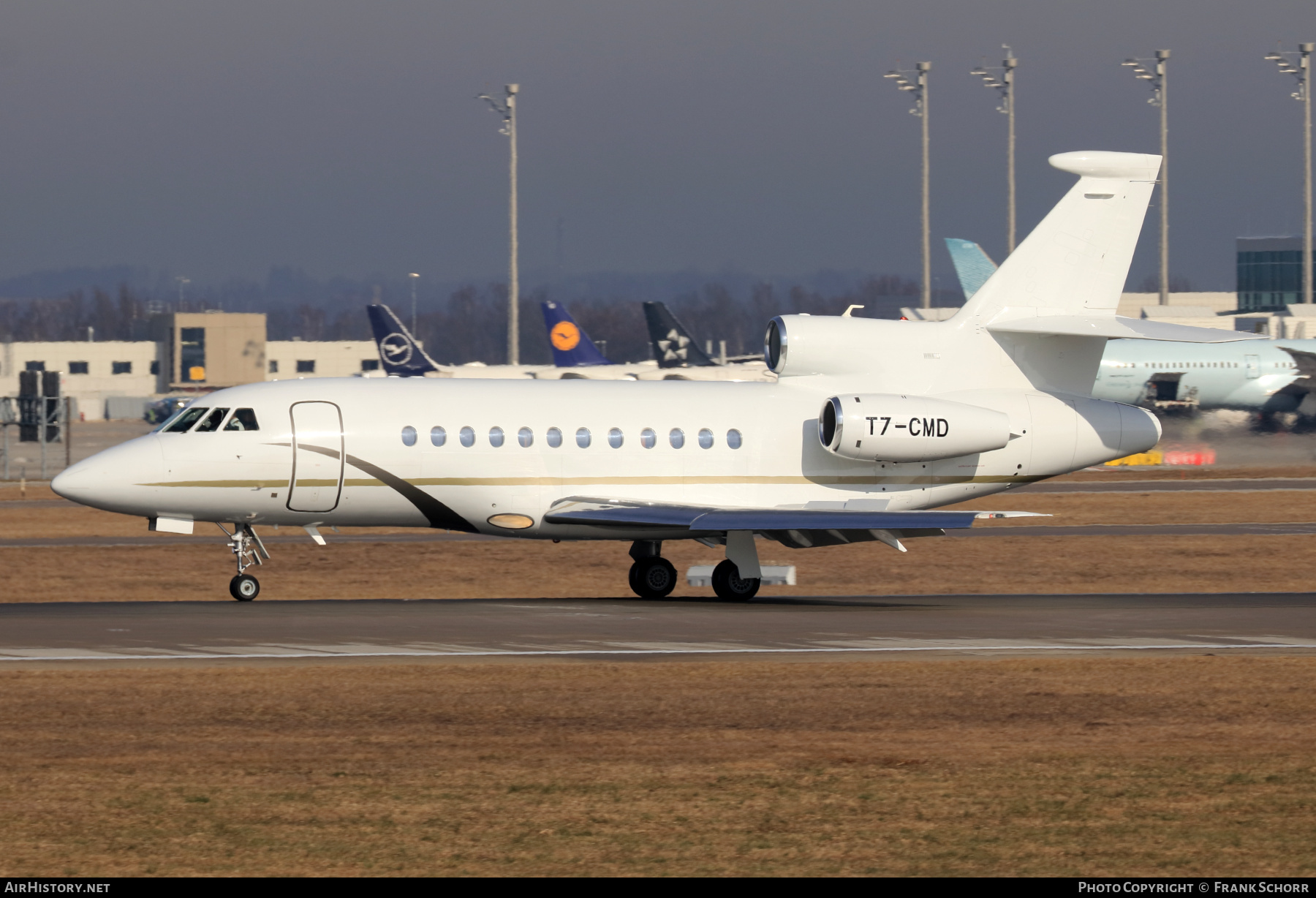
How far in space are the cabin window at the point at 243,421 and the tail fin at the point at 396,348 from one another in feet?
172

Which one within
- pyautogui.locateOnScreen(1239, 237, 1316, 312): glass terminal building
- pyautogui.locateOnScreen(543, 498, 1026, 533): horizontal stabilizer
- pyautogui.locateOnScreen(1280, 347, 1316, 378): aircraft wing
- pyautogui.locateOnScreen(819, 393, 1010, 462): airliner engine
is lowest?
pyautogui.locateOnScreen(543, 498, 1026, 533): horizontal stabilizer

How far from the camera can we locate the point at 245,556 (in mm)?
28844

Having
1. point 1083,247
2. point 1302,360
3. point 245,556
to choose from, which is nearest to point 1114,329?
point 1083,247

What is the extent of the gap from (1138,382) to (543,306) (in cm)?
2623

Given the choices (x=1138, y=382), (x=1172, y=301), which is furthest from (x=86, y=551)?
(x=1172, y=301)

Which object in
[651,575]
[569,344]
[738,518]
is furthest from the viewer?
[569,344]

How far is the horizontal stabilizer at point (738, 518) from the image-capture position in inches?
1059

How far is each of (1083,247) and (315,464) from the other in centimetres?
1437

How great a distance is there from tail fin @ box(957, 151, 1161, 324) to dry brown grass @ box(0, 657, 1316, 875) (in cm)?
1139

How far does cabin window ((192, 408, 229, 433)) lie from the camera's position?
2852 centimetres

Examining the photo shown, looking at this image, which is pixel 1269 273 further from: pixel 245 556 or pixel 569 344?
pixel 245 556

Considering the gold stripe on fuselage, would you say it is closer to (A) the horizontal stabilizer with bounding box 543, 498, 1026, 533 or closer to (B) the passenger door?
(B) the passenger door

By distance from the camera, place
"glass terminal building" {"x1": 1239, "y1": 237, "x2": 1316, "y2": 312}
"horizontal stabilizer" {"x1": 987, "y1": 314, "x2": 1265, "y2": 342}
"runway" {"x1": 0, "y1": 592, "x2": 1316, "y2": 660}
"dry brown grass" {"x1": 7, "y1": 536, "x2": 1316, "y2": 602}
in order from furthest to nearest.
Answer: "glass terminal building" {"x1": 1239, "y1": 237, "x2": 1316, "y2": 312}, "dry brown grass" {"x1": 7, "y1": 536, "x2": 1316, "y2": 602}, "horizontal stabilizer" {"x1": 987, "y1": 314, "x2": 1265, "y2": 342}, "runway" {"x1": 0, "y1": 592, "x2": 1316, "y2": 660}

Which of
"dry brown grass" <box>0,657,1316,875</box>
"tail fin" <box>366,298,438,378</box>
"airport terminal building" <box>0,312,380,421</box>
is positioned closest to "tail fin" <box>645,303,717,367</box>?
"tail fin" <box>366,298,438,378</box>
